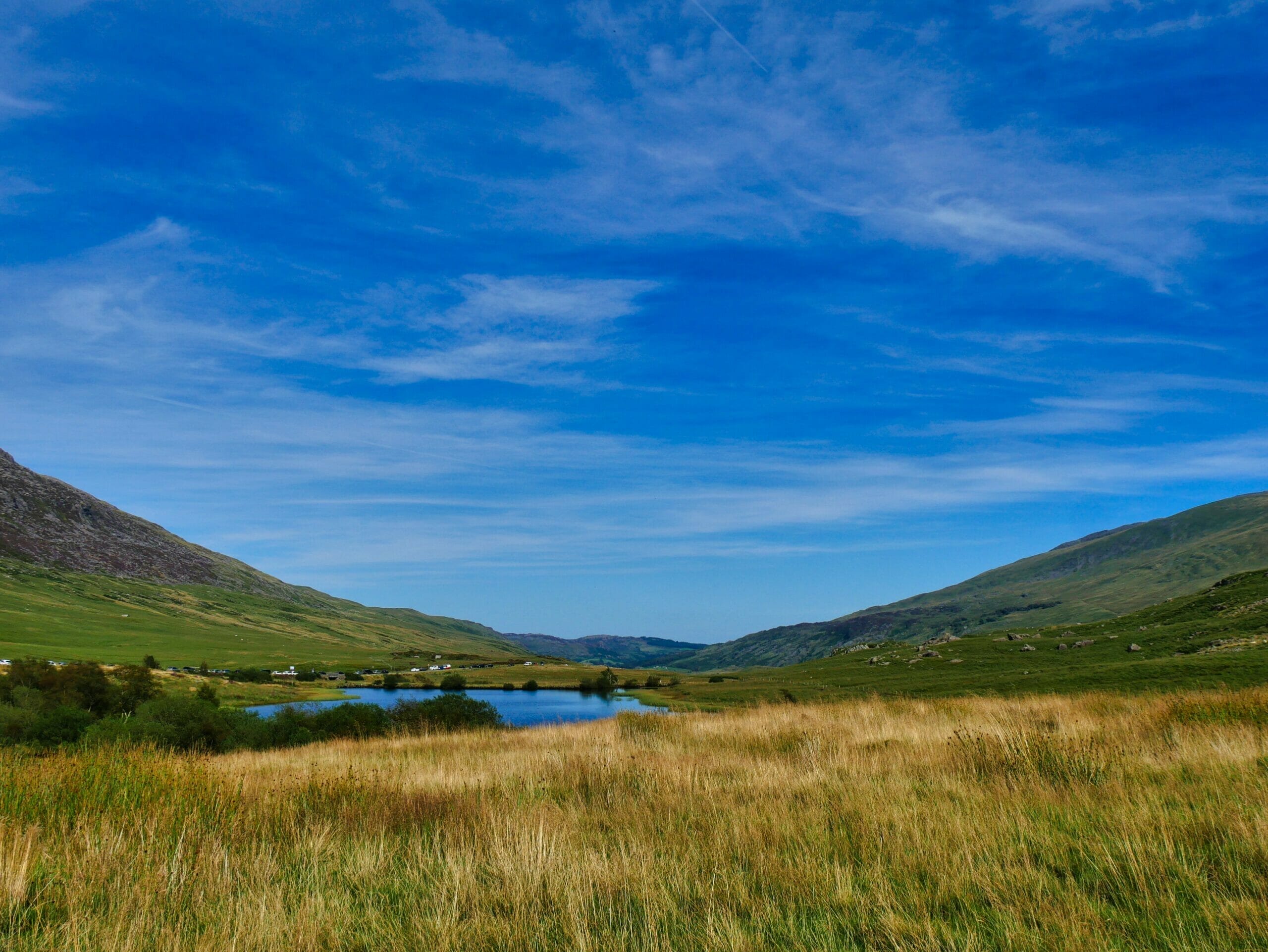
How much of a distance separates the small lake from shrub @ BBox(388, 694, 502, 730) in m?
36.6

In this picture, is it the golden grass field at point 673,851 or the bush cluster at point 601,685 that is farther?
the bush cluster at point 601,685

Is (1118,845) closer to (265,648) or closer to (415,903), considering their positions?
(415,903)

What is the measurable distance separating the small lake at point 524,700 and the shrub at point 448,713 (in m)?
36.6

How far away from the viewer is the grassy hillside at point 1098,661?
24.8m

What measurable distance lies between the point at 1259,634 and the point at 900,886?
118ft

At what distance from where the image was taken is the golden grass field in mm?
4258

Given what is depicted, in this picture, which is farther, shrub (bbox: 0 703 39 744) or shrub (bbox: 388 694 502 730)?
shrub (bbox: 388 694 502 730)

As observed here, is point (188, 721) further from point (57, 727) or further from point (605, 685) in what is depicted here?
point (605, 685)

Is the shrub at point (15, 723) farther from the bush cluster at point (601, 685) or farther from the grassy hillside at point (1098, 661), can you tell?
the bush cluster at point (601, 685)

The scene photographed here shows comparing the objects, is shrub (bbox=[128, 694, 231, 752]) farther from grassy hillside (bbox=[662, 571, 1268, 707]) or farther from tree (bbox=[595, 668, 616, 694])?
tree (bbox=[595, 668, 616, 694])

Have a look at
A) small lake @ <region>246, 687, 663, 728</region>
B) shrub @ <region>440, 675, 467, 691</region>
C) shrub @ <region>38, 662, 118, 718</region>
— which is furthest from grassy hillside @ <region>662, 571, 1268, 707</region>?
shrub @ <region>440, 675, 467, 691</region>

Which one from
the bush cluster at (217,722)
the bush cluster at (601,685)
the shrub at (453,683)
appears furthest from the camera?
the bush cluster at (601,685)

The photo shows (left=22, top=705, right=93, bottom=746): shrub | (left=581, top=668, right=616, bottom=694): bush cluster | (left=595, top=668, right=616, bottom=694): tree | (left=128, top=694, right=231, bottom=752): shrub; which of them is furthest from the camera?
(left=581, top=668, right=616, bottom=694): bush cluster

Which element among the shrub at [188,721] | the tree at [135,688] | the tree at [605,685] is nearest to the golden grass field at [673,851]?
the shrub at [188,721]
